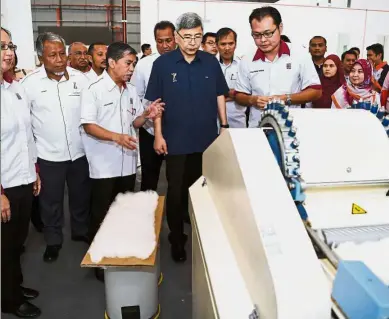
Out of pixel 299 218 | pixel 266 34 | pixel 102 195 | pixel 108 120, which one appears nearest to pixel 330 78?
pixel 266 34

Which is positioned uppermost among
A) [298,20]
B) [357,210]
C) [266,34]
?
[298,20]

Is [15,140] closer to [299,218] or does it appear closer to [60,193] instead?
[60,193]

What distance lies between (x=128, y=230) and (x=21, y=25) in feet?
15.7

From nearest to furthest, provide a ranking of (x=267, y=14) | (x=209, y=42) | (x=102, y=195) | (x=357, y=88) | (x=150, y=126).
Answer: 1. (x=267, y=14)
2. (x=102, y=195)
3. (x=150, y=126)
4. (x=357, y=88)
5. (x=209, y=42)

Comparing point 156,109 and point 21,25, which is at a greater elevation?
point 21,25

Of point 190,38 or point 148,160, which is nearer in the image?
point 190,38

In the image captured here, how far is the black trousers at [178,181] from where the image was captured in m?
2.19

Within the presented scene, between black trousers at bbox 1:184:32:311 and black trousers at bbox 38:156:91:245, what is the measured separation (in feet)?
1.85

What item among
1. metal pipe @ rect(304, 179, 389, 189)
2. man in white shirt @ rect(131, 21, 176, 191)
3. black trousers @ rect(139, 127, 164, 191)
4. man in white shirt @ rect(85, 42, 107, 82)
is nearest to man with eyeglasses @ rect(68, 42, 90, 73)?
man in white shirt @ rect(85, 42, 107, 82)

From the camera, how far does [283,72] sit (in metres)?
2.11

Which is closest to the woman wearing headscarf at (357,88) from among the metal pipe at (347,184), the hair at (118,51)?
the hair at (118,51)

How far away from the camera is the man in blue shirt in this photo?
81.9 inches

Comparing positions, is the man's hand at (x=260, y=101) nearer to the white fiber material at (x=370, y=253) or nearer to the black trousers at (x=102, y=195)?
the black trousers at (x=102, y=195)

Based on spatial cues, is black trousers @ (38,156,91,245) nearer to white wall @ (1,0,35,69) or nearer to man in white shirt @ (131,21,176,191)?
man in white shirt @ (131,21,176,191)
